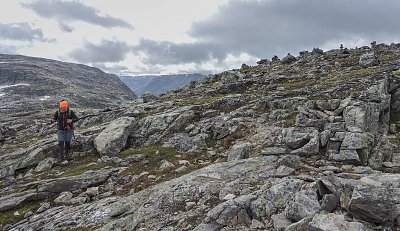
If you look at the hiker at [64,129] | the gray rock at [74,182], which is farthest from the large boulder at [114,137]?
the gray rock at [74,182]

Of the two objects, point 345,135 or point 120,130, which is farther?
point 120,130

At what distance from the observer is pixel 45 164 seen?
82.5ft

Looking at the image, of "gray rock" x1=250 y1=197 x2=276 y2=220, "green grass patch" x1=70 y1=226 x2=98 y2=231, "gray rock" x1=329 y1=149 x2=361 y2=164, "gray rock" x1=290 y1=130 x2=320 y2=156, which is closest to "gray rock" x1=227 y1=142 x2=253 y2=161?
"gray rock" x1=290 y1=130 x2=320 y2=156

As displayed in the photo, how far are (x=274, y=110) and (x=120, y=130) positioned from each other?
12672 millimetres

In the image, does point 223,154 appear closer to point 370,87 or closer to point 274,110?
point 274,110

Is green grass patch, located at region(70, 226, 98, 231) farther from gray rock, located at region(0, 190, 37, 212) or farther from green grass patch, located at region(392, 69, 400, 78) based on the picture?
green grass patch, located at region(392, 69, 400, 78)

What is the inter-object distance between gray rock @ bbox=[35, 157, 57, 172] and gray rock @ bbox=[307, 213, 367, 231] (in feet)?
67.8

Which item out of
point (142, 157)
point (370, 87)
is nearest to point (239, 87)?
point (370, 87)

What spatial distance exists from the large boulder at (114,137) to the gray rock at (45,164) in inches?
132

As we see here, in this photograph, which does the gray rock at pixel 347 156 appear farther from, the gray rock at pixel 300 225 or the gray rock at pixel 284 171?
the gray rock at pixel 300 225

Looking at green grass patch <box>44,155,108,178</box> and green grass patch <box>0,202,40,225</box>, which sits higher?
green grass patch <box>44,155,108,178</box>

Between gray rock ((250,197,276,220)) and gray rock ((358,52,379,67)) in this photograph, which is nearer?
gray rock ((250,197,276,220))

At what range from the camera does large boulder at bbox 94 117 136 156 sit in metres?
26.2

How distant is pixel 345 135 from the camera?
18.3 meters
